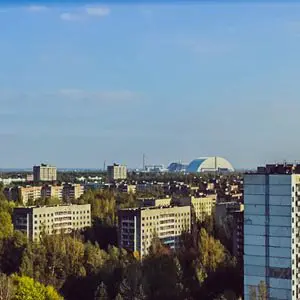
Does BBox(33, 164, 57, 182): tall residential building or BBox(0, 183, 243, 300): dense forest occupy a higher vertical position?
BBox(33, 164, 57, 182): tall residential building

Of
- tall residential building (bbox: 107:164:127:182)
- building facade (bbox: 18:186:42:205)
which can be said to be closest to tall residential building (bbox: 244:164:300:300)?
building facade (bbox: 18:186:42:205)

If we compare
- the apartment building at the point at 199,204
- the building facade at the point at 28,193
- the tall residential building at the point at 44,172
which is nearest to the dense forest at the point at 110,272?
the apartment building at the point at 199,204

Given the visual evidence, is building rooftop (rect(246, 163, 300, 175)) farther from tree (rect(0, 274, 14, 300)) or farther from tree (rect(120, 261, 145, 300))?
tree (rect(0, 274, 14, 300))

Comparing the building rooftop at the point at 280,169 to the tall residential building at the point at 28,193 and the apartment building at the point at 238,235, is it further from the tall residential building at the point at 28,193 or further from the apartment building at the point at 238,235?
the tall residential building at the point at 28,193

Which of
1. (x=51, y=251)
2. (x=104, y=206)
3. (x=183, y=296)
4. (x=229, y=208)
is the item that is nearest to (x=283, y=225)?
(x=183, y=296)

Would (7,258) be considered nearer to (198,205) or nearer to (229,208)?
(229,208)
